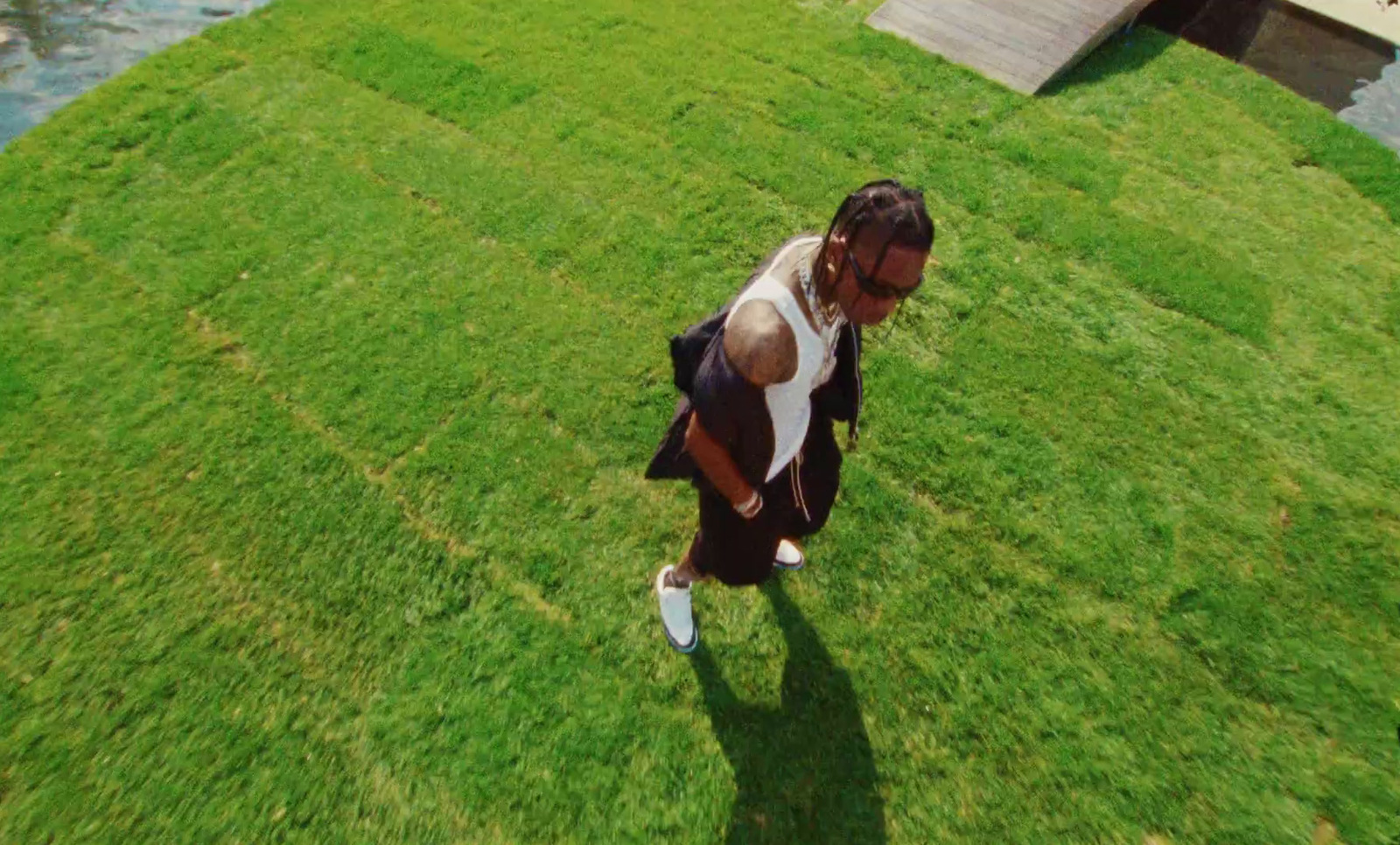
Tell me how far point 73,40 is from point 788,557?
27.6 feet

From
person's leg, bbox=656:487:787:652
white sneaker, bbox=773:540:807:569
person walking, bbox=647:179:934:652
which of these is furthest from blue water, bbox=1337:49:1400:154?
person's leg, bbox=656:487:787:652

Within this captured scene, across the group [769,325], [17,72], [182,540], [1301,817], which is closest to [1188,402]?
[1301,817]

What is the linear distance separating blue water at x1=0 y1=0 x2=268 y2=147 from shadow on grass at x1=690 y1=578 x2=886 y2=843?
7.51 meters

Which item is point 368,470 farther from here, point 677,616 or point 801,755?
point 801,755

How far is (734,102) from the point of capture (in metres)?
6.36

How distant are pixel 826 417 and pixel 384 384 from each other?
3011 mm

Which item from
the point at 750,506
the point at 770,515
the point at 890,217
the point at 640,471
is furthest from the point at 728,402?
the point at 640,471

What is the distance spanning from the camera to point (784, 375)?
2.12 m

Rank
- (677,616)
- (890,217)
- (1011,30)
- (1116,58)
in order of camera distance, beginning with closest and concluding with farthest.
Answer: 1. (890,217)
2. (677,616)
3. (1116,58)
4. (1011,30)

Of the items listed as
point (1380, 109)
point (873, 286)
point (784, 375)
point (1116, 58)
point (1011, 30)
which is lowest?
point (1380, 109)

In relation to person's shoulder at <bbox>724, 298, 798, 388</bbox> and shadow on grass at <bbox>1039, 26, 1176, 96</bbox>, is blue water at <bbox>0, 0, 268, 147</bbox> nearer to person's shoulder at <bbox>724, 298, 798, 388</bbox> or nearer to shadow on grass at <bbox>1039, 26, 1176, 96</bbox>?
person's shoulder at <bbox>724, 298, 798, 388</bbox>

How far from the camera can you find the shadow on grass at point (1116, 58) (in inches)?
258

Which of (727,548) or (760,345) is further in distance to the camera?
(727,548)

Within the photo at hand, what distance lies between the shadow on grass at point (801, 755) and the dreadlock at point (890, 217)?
7.48 feet
